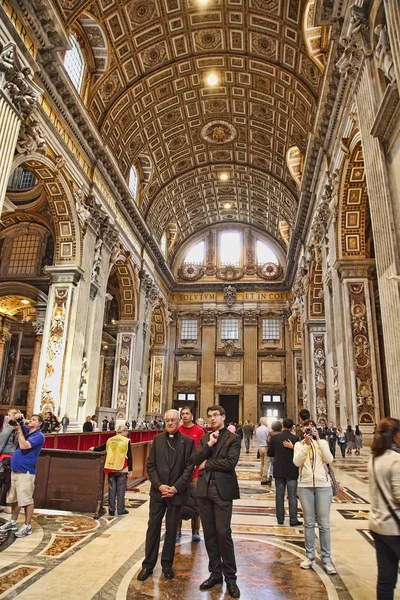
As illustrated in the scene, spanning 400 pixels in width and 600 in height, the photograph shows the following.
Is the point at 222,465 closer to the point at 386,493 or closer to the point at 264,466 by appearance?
the point at 386,493

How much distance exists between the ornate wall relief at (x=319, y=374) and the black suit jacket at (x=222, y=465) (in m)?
15.1

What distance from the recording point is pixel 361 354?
1098cm

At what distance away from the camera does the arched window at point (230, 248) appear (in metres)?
28.4

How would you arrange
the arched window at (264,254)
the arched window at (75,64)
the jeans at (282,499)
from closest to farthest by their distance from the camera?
the jeans at (282,499) → the arched window at (75,64) → the arched window at (264,254)

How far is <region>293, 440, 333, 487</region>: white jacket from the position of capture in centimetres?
359

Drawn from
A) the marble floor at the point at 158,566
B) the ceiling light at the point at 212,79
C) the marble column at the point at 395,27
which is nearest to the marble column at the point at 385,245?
the marble column at the point at 395,27

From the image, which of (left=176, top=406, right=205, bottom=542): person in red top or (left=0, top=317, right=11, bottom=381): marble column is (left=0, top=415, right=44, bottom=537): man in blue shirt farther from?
(left=0, top=317, right=11, bottom=381): marble column

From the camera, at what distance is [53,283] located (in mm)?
13039

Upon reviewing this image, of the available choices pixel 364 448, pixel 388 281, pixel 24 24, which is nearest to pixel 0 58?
pixel 24 24

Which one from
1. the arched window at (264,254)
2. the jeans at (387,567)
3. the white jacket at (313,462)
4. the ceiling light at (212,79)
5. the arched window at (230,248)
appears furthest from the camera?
the arched window at (230,248)

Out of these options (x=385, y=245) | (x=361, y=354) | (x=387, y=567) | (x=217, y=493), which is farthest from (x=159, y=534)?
(x=361, y=354)

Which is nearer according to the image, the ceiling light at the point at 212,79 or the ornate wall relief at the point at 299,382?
the ceiling light at the point at 212,79

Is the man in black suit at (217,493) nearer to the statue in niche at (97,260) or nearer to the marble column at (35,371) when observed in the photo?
the statue in niche at (97,260)

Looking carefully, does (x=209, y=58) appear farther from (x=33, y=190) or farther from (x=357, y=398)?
(x=357, y=398)
